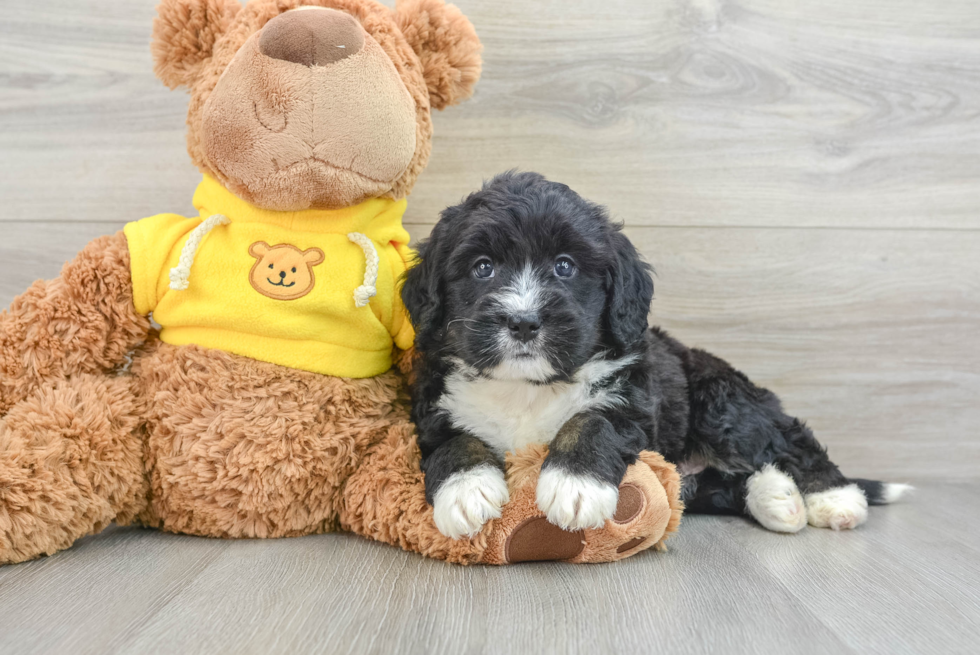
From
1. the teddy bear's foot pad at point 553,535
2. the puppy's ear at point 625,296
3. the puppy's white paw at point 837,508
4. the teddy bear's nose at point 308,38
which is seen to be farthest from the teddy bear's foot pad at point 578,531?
the teddy bear's nose at point 308,38

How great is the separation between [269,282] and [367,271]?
242mm

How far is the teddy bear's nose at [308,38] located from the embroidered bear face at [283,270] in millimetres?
454

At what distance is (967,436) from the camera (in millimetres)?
2611

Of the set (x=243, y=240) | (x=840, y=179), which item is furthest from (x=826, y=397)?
(x=243, y=240)

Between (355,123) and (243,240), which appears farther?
(243,240)

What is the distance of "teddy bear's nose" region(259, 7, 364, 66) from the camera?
1.65 meters

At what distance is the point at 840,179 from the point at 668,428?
1214mm

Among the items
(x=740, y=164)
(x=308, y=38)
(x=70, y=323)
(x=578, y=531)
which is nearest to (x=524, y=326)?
(x=578, y=531)

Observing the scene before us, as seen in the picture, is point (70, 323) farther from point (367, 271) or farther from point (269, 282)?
point (367, 271)

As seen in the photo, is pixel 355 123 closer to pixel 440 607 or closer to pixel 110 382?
pixel 110 382

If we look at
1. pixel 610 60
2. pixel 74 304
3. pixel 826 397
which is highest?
pixel 610 60

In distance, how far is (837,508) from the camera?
2.02 meters

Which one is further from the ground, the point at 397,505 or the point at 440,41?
the point at 440,41

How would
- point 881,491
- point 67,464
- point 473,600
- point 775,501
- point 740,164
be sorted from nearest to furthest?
point 473,600
point 67,464
point 775,501
point 881,491
point 740,164
